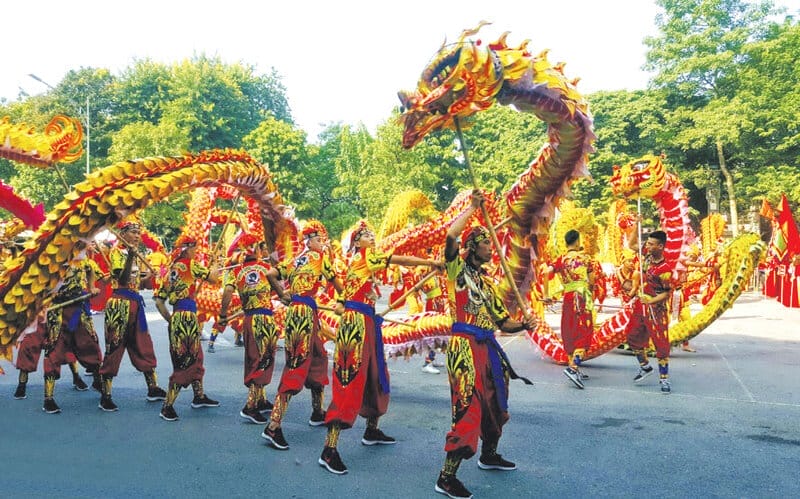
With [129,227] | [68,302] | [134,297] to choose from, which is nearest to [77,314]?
[68,302]

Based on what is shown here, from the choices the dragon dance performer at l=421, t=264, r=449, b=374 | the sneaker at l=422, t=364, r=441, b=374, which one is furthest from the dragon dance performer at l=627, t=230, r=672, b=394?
the sneaker at l=422, t=364, r=441, b=374

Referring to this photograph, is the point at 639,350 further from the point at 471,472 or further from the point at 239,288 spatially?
the point at 239,288

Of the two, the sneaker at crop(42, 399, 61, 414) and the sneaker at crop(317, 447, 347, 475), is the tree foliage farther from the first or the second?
the sneaker at crop(317, 447, 347, 475)

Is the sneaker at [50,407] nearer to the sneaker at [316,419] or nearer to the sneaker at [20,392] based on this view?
the sneaker at [20,392]

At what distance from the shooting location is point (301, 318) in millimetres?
4887

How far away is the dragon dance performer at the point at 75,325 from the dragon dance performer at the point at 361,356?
3.13m

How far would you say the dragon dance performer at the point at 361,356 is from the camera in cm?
432

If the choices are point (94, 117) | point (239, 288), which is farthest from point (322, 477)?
point (94, 117)

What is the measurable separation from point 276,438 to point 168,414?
1.33 m

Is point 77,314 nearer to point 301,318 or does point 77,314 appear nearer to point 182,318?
point 182,318

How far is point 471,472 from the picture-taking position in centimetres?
413

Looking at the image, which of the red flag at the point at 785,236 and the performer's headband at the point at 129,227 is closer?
the performer's headband at the point at 129,227

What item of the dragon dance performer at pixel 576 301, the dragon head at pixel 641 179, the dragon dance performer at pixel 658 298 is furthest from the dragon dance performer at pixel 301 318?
the dragon head at pixel 641 179

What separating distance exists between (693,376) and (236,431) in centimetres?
527
